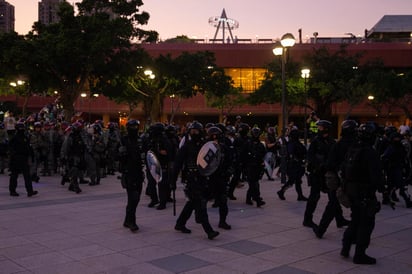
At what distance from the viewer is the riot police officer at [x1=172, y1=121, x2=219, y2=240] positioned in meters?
7.74

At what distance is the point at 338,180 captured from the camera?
7246 mm

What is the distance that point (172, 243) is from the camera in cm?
763

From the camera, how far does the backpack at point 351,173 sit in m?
6.42

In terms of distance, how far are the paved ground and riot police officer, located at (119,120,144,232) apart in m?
0.40

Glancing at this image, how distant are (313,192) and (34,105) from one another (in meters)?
64.5

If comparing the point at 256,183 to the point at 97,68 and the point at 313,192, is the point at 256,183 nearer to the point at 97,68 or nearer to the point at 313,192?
Result: the point at 313,192

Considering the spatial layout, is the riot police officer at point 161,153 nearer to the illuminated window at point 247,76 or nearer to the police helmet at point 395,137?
the police helmet at point 395,137

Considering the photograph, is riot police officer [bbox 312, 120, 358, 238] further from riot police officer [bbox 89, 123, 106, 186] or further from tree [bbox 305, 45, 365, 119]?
tree [bbox 305, 45, 365, 119]

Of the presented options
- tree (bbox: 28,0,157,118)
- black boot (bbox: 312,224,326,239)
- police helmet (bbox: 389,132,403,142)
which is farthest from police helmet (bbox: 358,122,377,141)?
tree (bbox: 28,0,157,118)

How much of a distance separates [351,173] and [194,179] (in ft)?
8.14

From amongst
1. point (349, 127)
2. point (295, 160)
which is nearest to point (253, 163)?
point (295, 160)

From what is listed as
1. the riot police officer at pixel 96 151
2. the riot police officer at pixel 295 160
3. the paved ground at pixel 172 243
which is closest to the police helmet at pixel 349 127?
the paved ground at pixel 172 243

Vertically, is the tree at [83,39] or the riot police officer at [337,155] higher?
the tree at [83,39]

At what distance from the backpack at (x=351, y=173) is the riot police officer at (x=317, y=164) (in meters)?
1.62
